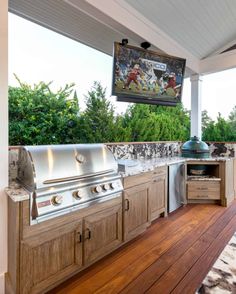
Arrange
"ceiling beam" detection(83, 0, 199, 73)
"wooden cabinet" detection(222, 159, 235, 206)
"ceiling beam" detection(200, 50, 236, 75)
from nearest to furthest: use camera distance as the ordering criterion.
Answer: "ceiling beam" detection(83, 0, 199, 73) → "wooden cabinet" detection(222, 159, 235, 206) → "ceiling beam" detection(200, 50, 236, 75)

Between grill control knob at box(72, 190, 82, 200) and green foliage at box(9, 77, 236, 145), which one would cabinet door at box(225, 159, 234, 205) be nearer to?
green foliage at box(9, 77, 236, 145)

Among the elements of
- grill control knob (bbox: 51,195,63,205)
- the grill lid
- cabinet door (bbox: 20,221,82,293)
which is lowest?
cabinet door (bbox: 20,221,82,293)

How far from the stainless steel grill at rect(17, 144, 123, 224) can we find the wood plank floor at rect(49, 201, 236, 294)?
640 millimetres

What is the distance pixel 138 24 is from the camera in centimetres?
297

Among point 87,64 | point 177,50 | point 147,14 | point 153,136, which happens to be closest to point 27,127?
point 87,64

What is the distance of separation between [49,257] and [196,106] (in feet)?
13.5

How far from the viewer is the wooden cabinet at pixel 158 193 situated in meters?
3.06

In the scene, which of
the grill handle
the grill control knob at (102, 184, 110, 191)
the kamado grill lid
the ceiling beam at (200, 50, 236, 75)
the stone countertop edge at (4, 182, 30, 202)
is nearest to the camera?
the stone countertop edge at (4, 182, 30, 202)

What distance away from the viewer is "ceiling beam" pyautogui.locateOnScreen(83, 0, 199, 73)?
98.8 inches

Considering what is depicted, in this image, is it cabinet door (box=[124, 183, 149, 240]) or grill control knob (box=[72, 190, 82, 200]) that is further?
cabinet door (box=[124, 183, 149, 240])

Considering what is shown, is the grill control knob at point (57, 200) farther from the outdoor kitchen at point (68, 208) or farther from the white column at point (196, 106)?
the white column at point (196, 106)

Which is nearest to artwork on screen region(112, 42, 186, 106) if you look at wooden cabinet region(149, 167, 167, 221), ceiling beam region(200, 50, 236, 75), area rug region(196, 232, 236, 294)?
wooden cabinet region(149, 167, 167, 221)

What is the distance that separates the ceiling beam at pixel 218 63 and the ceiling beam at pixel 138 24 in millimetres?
712

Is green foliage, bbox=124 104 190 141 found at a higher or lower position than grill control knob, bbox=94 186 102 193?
Result: higher
